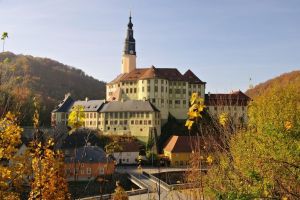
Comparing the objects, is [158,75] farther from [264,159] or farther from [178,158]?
[264,159]

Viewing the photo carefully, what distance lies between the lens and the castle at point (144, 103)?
198ft

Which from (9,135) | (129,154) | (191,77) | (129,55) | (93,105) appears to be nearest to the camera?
(9,135)

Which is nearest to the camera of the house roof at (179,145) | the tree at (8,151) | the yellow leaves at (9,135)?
the tree at (8,151)

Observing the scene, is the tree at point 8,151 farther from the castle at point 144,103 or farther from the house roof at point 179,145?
the castle at point 144,103

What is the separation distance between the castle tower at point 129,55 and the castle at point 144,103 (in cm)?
168

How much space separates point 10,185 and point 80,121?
1.75 m

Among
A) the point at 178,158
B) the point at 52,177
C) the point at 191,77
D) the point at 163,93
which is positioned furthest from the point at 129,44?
the point at 52,177

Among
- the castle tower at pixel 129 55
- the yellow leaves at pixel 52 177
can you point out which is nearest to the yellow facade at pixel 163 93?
the castle tower at pixel 129 55

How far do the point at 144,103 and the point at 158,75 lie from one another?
685 centimetres

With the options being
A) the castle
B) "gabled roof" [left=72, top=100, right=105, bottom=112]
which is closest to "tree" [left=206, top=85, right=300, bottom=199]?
the castle

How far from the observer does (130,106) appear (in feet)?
201

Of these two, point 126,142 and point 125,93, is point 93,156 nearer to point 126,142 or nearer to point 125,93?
point 126,142

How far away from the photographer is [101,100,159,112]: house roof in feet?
198

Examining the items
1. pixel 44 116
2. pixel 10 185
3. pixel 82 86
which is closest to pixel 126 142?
pixel 44 116
